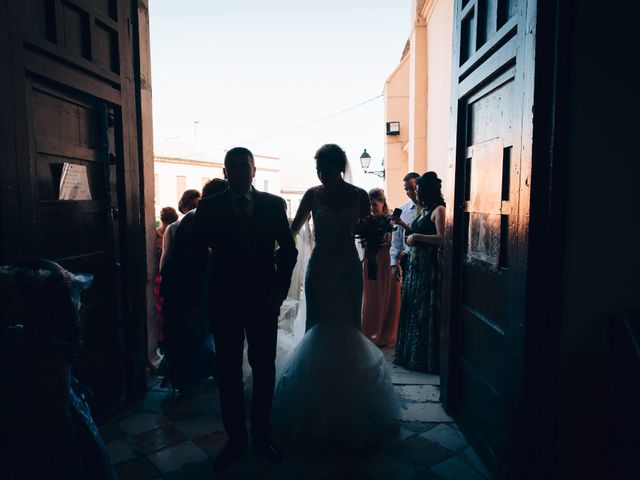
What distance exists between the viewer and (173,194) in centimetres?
2936

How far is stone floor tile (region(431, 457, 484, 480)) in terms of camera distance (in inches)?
110

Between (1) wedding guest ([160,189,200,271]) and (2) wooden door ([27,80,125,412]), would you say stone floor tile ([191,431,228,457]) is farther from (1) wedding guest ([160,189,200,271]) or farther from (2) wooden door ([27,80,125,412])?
(1) wedding guest ([160,189,200,271])

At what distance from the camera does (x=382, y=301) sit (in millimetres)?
5734

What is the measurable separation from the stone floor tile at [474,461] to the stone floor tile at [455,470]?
0.04m

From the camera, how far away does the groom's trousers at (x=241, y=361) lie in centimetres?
289

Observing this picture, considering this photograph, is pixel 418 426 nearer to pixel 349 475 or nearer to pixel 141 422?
pixel 349 475

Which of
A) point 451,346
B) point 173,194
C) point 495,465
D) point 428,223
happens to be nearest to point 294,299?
point 428,223

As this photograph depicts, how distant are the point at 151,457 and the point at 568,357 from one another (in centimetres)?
264

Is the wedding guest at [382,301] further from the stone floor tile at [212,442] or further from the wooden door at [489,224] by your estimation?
the stone floor tile at [212,442]

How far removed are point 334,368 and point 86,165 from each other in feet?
7.67

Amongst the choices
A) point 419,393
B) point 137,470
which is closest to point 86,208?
point 137,470

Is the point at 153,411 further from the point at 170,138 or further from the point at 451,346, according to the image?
the point at 170,138

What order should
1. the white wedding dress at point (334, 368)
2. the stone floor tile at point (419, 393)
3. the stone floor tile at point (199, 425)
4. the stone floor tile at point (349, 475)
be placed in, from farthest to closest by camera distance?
the stone floor tile at point (419, 393)
the stone floor tile at point (199, 425)
the white wedding dress at point (334, 368)
the stone floor tile at point (349, 475)

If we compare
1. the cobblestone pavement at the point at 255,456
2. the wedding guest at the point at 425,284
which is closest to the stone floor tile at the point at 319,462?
the cobblestone pavement at the point at 255,456
